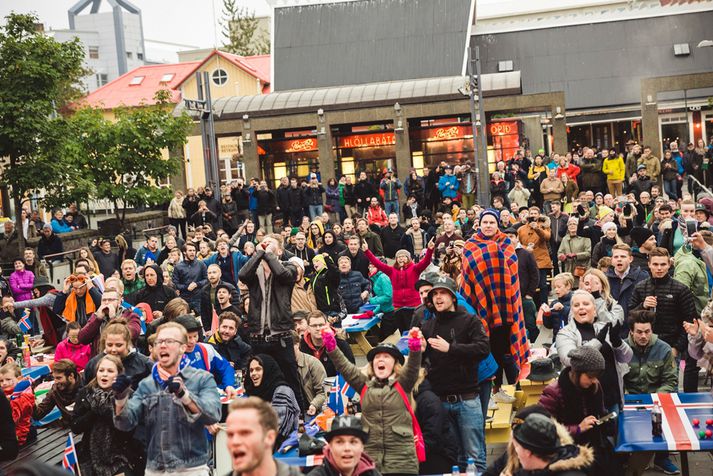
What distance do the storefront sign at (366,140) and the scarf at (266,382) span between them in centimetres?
2680

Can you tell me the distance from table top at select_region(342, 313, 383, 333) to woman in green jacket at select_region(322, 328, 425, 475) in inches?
250

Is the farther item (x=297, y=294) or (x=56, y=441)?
(x=297, y=294)

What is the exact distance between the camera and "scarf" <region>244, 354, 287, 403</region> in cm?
877

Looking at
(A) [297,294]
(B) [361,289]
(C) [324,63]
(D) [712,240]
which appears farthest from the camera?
(C) [324,63]

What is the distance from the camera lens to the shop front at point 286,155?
35.8 m

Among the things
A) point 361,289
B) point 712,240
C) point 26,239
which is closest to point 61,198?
point 26,239

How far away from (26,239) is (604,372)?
59.9 feet

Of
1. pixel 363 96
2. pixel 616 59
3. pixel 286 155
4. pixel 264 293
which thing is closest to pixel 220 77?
pixel 286 155

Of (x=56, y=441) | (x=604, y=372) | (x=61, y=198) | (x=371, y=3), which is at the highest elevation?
(x=371, y=3)

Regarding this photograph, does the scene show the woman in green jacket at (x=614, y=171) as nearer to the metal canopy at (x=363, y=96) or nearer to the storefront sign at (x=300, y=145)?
the metal canopy at (x=363, y=96)

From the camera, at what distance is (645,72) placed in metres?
42.2

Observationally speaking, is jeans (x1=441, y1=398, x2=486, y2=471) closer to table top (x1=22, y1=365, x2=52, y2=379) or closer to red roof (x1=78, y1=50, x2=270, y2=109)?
table top (x1=22, y1=365, x2=52, y2=379)

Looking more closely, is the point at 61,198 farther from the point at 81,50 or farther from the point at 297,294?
the point at 297,294

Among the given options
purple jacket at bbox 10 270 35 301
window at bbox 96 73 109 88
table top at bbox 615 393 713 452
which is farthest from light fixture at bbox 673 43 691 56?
window at bbox 96 73 109 88
